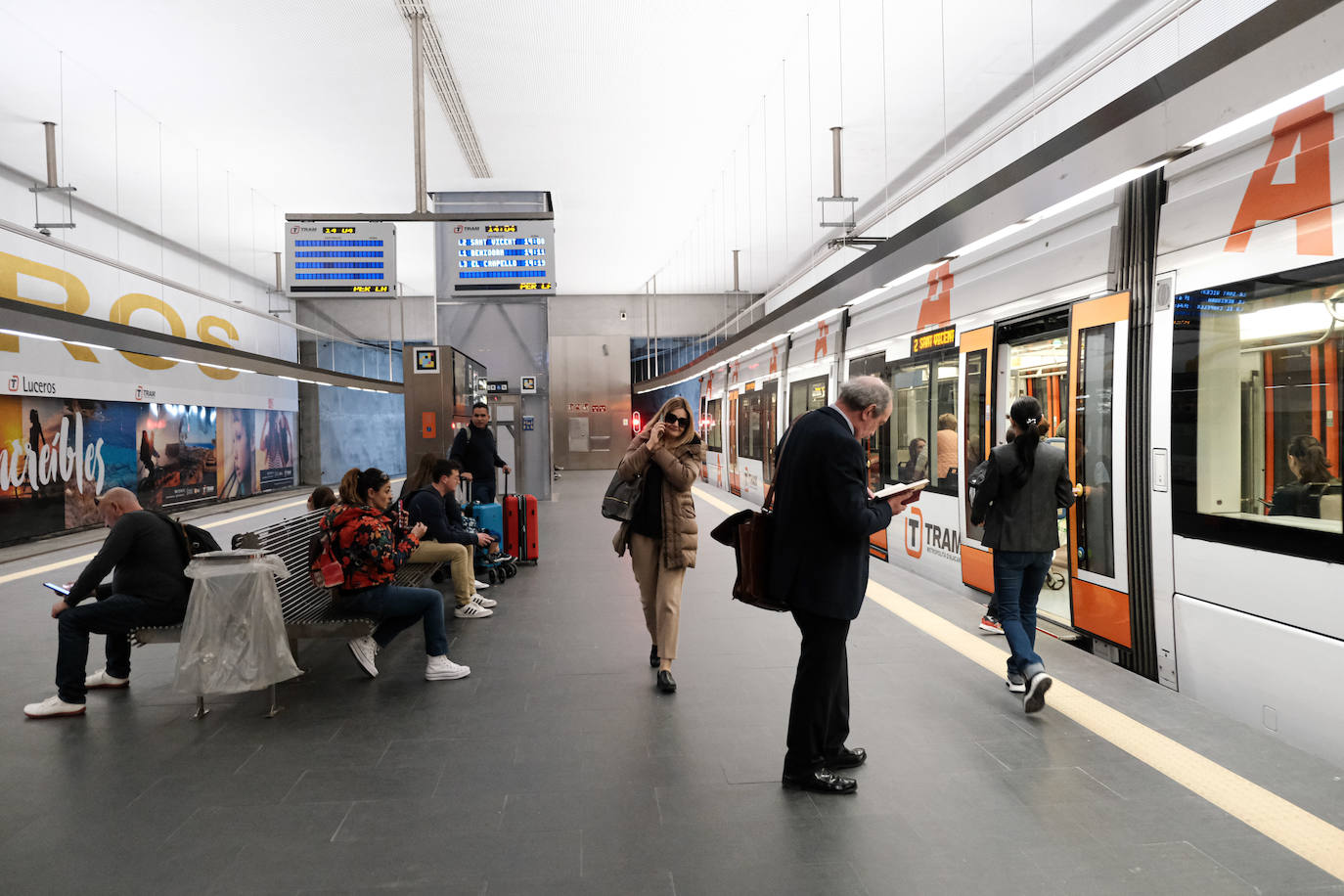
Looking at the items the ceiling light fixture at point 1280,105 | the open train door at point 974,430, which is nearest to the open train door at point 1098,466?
the open train door at point 974,430

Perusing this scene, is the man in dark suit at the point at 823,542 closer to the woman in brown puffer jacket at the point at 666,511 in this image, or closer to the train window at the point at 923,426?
the woman in brown puffer jacket at the point at 666,511

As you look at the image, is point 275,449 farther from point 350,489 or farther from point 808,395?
point 350,489

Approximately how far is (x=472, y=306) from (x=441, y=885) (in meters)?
13.4

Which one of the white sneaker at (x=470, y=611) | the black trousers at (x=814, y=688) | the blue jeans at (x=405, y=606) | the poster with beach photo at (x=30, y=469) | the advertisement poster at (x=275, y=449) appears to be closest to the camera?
the black trousers at (x=814, y=688)

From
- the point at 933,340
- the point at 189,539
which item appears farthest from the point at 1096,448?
the point at 189,539

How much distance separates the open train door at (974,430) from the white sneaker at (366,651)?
4.12 m

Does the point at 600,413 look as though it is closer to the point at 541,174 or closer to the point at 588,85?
the point at 541,174

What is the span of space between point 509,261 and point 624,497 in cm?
606

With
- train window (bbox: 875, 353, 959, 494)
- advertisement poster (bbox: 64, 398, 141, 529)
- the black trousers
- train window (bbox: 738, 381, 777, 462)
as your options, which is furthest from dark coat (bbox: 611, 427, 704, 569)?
advertisement poster (bbox: 64, 398, 141, 529)

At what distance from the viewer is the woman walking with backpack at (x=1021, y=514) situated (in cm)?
391

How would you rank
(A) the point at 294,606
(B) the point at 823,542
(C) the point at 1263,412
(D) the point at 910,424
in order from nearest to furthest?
1. (B) the point at 823,542
2. (C) the point at 1263,412
3. (A) the point at 294,606
4. (D) the point at 910,424

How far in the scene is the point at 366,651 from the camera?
4414 mm

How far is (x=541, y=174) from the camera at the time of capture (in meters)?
11.8

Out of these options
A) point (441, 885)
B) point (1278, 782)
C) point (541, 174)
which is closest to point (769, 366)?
point (541, 174)
